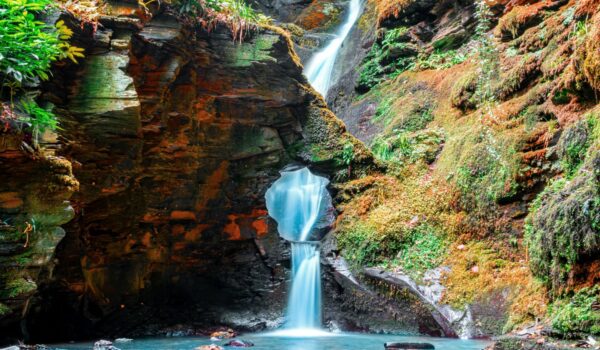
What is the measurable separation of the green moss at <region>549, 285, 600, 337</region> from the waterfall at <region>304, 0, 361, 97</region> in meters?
12.0

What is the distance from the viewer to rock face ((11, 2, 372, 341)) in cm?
786

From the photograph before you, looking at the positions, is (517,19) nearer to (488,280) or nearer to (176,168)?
(488,280)

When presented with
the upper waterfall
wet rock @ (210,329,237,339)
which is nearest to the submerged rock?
wet rock @ (210,329,237,339)

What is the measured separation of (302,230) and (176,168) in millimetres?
3569

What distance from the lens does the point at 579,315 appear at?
4.79 meters

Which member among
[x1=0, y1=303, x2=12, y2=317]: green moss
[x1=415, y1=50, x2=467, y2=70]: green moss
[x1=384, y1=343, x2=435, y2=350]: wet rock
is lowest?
[x1=384, y1=343, x2=435, y2=350]: wet rock

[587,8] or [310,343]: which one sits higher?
[587,8]

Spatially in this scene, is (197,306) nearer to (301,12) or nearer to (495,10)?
(495,10)

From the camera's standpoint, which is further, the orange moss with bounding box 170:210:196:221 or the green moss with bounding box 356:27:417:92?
the green moss with bounding box 356:27:417:92

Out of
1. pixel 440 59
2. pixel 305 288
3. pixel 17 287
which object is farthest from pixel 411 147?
pixel 17 287

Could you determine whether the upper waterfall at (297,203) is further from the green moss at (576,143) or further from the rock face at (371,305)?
the green moss at (576,143)

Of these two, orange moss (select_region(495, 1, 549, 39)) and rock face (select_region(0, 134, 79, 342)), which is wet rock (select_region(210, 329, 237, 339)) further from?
orange moss (select_region(495, 1, 549, 39))

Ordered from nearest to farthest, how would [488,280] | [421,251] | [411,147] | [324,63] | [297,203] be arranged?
1. [488,280]
2. [421,251]
3. [411,147]
4. [297,203]
5. [324,63]

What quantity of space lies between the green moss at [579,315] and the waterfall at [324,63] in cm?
1196
